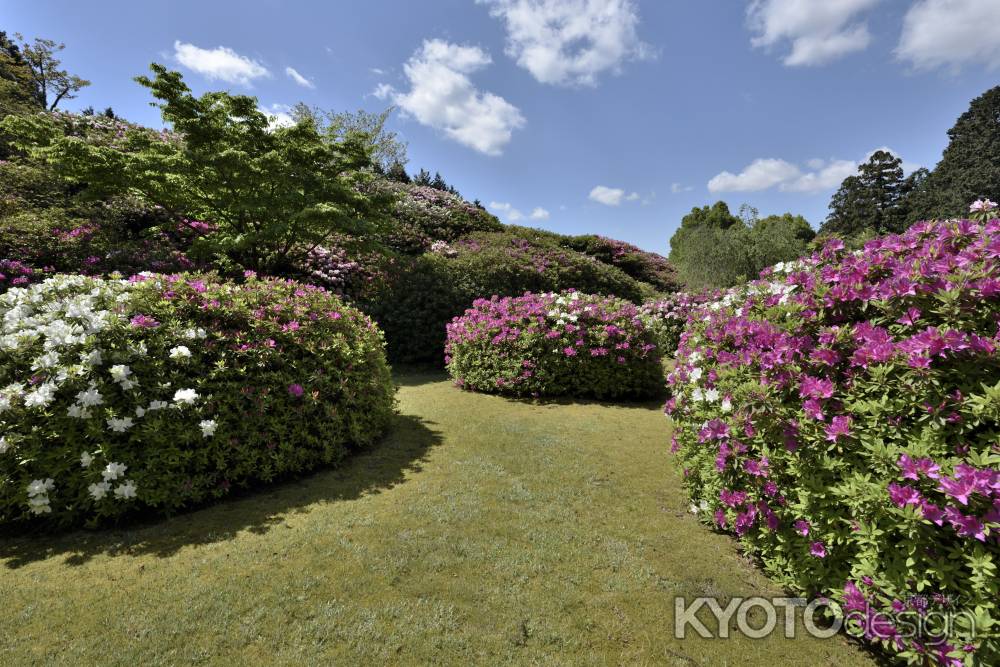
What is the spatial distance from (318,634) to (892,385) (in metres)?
3.24

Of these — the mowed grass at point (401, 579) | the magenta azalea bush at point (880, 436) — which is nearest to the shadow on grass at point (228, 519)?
the mowed grass at point (401, 579)

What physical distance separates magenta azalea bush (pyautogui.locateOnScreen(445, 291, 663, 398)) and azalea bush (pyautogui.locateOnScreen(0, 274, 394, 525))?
120 inches

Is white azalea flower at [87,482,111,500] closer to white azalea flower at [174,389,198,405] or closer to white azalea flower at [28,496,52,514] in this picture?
white azalea flower at [28,496,52,514]

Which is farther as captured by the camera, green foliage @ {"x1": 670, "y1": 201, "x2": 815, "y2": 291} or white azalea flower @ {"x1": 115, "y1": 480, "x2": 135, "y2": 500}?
green foliage @ {"x1": 670, "y1": 201, "x2": 815, "y2": 291}

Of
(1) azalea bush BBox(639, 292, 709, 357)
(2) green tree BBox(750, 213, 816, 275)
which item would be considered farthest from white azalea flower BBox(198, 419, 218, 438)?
(2) green tree BBox(750, 213, 816, 275)

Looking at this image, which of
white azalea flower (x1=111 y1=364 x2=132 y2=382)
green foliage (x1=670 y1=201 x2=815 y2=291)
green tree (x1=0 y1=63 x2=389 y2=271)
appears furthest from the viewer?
green foliage (x1=670 y1=201 x2=815 y2=291)

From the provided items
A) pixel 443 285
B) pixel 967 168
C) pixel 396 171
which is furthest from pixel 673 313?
pixel 967 168

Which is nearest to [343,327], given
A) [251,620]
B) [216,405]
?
[216,405]

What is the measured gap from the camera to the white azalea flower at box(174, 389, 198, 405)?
3416 mm

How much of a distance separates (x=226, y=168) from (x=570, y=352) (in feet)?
25.6

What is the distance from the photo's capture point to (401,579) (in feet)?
9.12

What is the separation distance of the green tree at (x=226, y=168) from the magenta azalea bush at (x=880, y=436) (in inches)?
337

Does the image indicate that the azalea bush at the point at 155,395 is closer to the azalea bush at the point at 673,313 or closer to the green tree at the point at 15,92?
the azalea bush at the point at 673,313

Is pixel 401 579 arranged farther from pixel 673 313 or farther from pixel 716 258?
pixel 716 258
